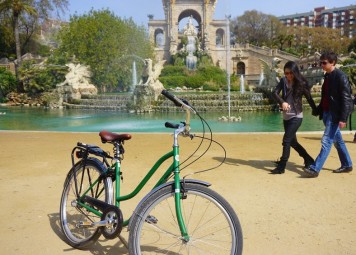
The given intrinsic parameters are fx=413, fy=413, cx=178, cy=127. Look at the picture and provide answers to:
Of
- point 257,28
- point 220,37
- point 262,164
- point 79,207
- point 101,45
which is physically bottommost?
point 262,164

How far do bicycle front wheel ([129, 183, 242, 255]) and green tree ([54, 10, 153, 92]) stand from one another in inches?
1253

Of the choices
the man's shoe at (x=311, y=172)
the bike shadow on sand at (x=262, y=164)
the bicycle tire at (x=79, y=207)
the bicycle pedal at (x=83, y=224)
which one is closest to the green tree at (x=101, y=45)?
the bike shadow on sand at (x=262, y=164)

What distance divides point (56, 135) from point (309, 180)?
6.88 m

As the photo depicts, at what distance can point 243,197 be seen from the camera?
4.89 m

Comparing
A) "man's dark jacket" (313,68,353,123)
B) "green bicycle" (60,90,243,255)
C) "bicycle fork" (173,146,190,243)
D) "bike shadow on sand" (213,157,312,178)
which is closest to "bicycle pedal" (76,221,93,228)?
"green bicycle" (60,90,243,255)

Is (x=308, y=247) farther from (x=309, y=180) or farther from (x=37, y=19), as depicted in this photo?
(x=37, y=19)

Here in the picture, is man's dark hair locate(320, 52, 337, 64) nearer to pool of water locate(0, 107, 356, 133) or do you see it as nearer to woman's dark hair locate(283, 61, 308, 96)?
woman's dark hair locate(283, 61, 308, 96)

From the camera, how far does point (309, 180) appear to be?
5.69 m

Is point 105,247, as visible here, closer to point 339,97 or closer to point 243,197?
point 243,197

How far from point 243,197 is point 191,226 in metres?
1.24

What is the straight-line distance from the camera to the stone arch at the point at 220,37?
70488 millimetres

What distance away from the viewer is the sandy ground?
360cm

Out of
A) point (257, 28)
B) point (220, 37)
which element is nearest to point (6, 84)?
point (220, 37)

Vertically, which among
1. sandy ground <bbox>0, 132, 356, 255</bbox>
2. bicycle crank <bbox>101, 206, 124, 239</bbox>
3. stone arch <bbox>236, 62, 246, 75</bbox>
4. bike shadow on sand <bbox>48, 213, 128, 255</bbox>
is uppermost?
stone arch <bbox>236, 62, 246, 75</bbox>
